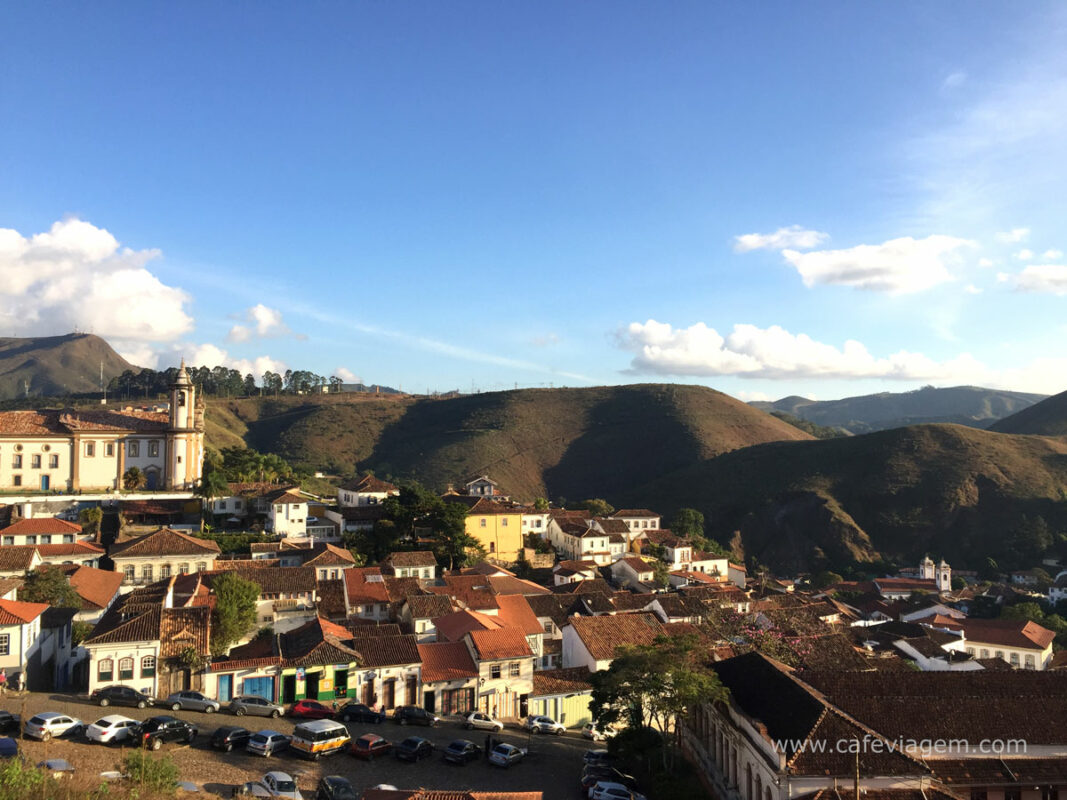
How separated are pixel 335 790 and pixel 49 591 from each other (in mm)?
20897

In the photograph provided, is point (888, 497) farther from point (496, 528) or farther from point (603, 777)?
point (603, 777)

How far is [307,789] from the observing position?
17.9 m

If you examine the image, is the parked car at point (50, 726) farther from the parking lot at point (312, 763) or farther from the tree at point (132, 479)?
the tree at point (132, 479)

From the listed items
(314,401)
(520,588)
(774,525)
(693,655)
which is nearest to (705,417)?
(774,525)

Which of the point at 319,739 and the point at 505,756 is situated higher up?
the point at 319,739

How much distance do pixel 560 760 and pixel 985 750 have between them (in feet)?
38.0

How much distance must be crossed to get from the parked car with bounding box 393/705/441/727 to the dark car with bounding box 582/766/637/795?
5.91m

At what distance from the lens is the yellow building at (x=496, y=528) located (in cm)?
5206

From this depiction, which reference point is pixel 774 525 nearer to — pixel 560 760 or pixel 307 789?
pixel 560 760

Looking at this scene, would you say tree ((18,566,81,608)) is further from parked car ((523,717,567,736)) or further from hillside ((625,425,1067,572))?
hillside ((625,425,1067,572))

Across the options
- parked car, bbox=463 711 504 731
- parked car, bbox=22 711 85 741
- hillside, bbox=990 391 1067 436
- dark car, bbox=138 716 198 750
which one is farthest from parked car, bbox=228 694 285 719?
hillside, bbox=990 391 1067 436

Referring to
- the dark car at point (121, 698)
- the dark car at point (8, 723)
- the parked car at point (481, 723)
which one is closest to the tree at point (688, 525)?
the parked car at point (481, 723)

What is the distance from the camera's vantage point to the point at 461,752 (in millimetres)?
20672

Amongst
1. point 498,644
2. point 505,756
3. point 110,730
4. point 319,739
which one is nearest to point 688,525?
point 498,644
